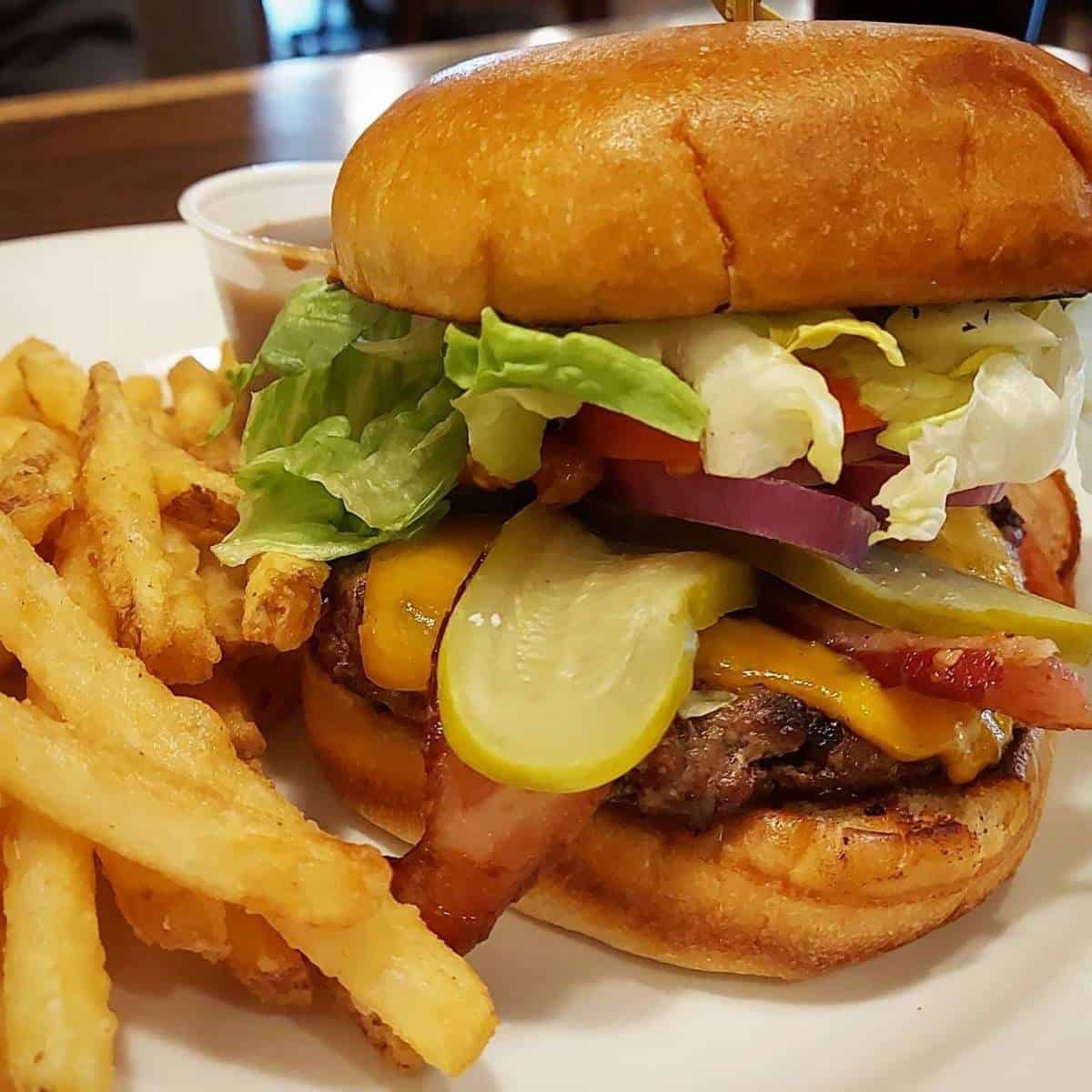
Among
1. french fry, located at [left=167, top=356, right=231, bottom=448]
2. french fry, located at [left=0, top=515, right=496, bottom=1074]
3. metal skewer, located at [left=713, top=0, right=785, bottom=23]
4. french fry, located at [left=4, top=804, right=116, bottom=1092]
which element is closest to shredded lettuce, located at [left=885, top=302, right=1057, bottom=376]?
metal skewer, located at [left=713, top=0, right=785, bottom=23]

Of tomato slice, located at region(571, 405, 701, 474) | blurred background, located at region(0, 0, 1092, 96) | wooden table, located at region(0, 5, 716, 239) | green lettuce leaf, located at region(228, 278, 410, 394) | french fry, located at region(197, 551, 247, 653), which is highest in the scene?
tomato slice, located at region(571, 405, 701, 474)

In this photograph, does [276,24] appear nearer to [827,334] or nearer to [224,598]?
[224,598]

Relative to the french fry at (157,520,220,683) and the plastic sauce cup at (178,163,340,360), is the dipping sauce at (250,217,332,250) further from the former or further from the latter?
the french fry at (157,520,220,683)

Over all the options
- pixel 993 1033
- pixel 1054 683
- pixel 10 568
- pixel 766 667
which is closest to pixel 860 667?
pixel 766 667

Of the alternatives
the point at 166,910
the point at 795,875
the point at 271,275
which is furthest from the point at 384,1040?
the point at 271,275

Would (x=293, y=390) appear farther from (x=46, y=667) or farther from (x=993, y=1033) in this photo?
(x=993, y=1033)

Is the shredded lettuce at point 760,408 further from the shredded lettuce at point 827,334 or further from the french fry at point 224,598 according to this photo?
the french fry at point 224,598

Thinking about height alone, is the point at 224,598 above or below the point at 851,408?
below

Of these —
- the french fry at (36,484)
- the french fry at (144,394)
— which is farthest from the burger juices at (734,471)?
the french fry at (144,394)
